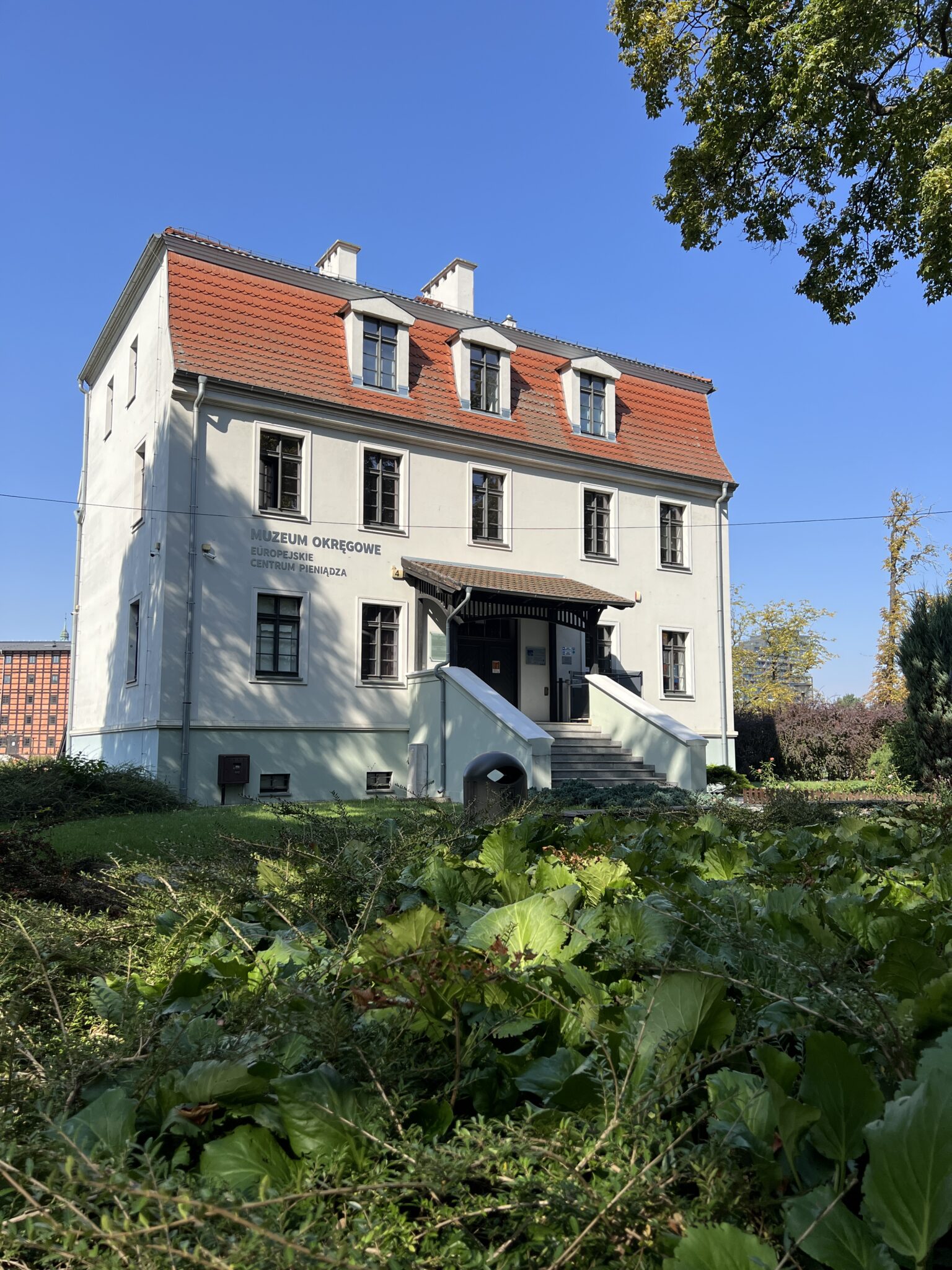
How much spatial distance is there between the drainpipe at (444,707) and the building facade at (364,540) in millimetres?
81

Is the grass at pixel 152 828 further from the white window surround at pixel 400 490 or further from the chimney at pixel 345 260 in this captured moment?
the chimney at pixel 345 260

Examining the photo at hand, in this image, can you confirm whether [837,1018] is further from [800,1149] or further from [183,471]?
[183,471]

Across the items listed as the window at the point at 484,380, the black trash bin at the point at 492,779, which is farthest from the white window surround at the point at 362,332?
the black trash bin at the point at 492,779

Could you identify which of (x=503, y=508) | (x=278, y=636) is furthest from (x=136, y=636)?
(x=503, y=508)

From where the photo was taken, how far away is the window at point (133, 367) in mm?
20344

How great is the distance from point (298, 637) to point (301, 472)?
3.46 m

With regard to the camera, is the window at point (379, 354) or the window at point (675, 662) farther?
the window at point (675, 662)

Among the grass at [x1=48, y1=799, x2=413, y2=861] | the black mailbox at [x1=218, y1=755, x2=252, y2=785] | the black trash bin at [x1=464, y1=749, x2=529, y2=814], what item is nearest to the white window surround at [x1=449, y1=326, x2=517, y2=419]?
the black mailbox at [x1=218, y1=755, x2=252, y2=785]

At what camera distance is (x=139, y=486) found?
19.6 metres

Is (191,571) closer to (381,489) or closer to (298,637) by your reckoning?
(298,637)

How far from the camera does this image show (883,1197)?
0.70 metres

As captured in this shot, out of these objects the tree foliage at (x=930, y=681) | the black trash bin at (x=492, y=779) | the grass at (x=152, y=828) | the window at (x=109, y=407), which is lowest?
the grass at (x=152, y=828)

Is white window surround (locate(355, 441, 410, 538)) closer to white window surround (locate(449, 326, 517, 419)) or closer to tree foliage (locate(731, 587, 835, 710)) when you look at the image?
white window surround (locate(449, 326, 517, 419))

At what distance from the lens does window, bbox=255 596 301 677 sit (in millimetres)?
17734
